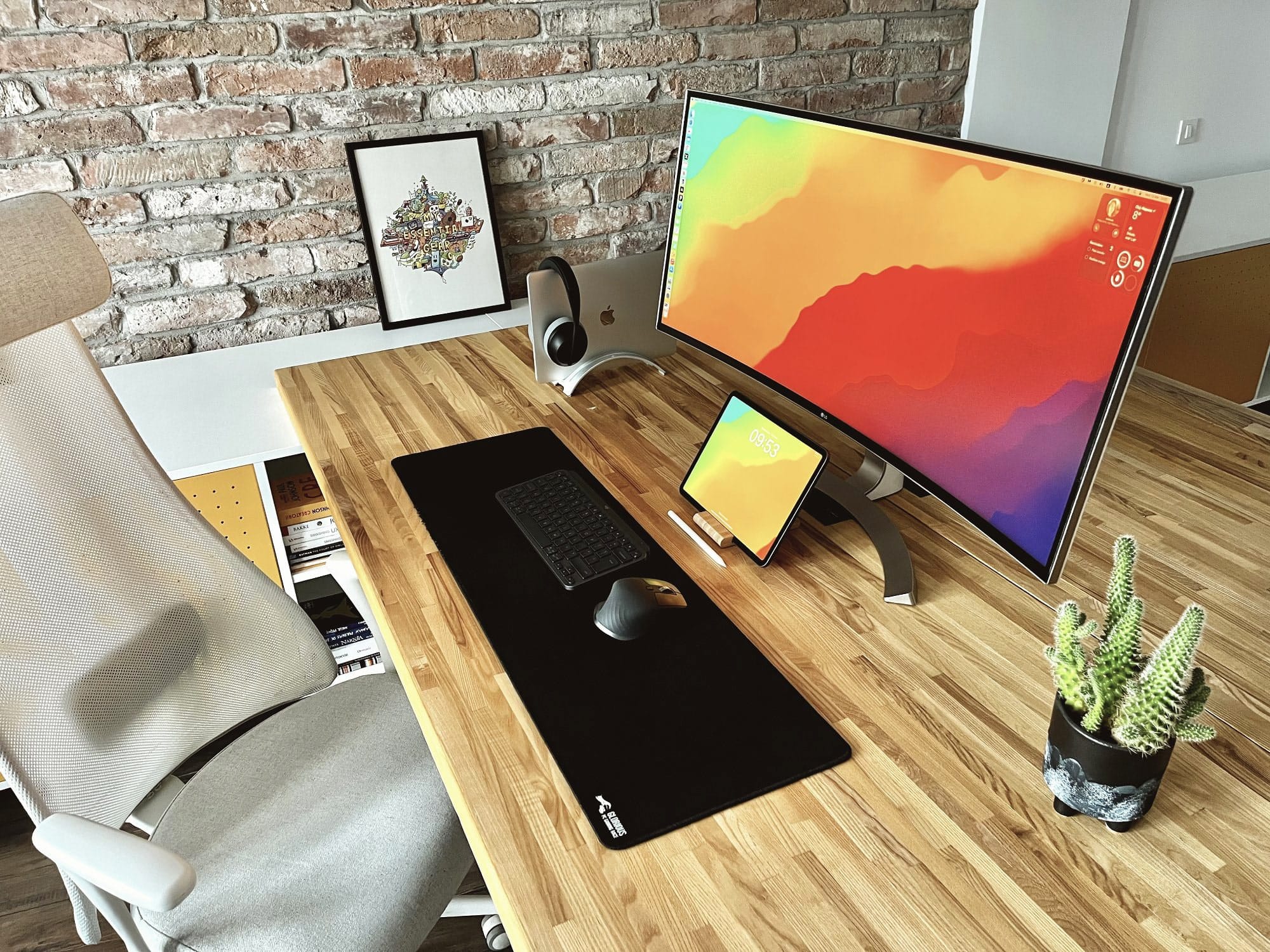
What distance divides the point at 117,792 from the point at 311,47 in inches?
57.1

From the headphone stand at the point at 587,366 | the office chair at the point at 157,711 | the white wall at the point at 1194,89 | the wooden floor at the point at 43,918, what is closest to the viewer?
the office chair at the point at 157,711

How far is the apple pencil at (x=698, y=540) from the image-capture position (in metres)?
1.20

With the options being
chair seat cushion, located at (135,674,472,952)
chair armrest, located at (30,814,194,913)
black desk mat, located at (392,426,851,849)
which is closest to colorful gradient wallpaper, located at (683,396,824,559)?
black desk mat, located at (392,426,851,849)

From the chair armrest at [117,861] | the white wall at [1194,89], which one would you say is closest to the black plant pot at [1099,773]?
the chair armrest at [117,861]

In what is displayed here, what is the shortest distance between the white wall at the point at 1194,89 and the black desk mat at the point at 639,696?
2.56 m

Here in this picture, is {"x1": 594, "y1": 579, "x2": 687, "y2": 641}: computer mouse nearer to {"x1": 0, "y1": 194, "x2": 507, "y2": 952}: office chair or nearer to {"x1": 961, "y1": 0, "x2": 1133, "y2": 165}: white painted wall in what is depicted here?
{"x1": 0, "y1": 194, "x2": 507, "y2": 952}: office chair

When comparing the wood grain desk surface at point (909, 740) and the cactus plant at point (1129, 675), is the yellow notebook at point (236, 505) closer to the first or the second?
the wood grain desk surface at point (909, 740)

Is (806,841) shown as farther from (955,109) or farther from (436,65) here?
(955,109)

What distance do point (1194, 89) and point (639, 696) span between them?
3096mm

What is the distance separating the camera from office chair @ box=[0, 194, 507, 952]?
3.31 feet

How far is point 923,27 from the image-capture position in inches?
94.2

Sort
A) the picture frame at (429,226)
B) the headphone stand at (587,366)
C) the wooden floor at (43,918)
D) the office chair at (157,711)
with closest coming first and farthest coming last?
the office chair at (157,711) < the wooden floor at (43,918) < the headphone stand at (587,366) < the picture frame at (429,226)

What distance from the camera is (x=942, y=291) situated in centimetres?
101

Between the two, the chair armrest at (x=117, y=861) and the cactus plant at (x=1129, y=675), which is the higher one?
the cactus plant at (x=1129, y=675)
